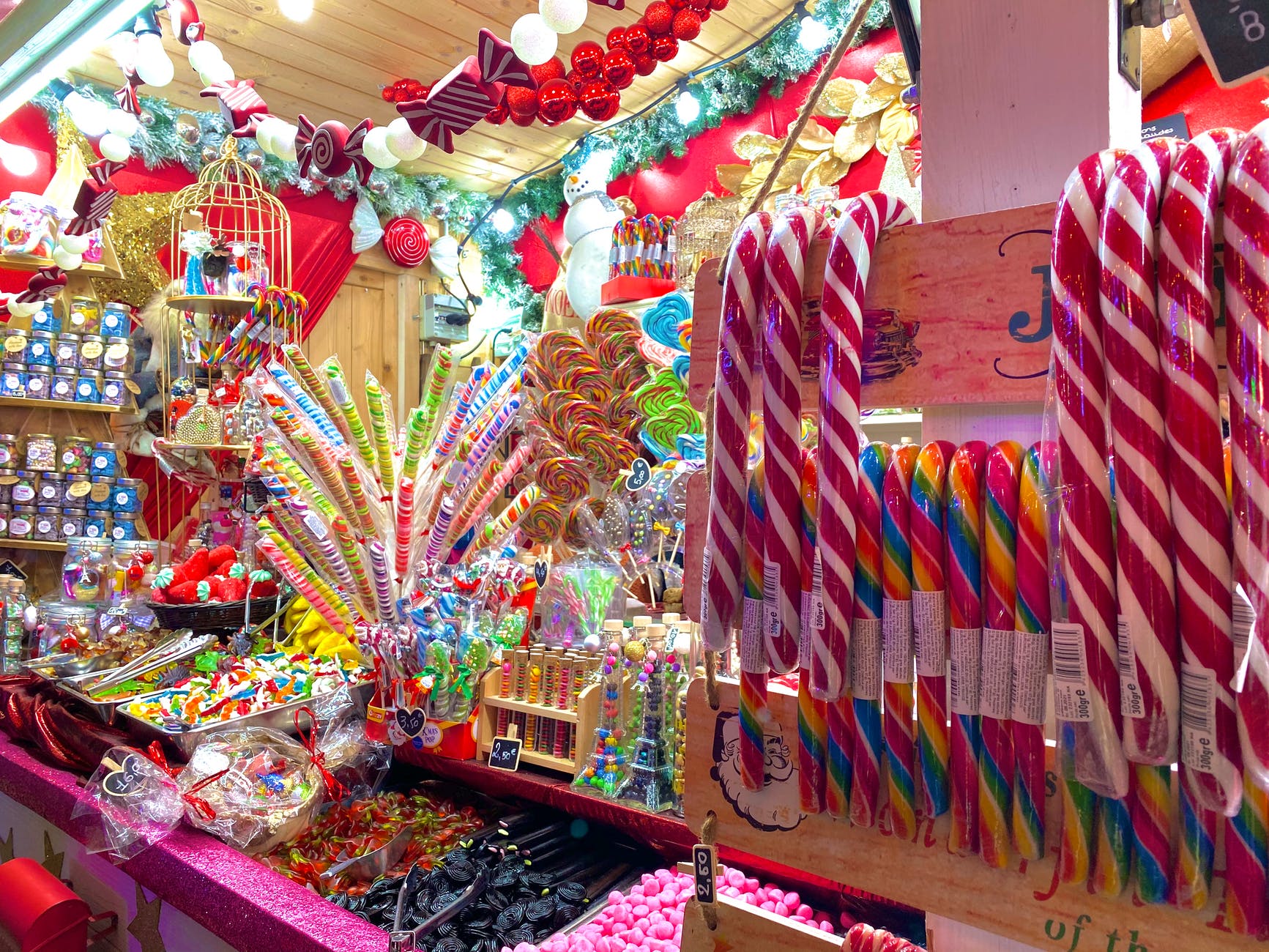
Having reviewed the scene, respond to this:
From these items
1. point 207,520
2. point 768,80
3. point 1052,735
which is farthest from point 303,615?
point 768,80

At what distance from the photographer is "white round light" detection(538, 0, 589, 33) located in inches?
89.3

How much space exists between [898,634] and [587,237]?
12.4ft

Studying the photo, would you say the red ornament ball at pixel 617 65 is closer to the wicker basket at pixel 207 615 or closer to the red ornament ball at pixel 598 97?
the red ornament ball at pixel 598 97

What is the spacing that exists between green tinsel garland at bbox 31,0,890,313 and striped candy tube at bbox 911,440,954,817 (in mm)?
2882

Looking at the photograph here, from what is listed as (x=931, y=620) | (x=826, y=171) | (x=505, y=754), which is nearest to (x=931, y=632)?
(x=931, y=620)

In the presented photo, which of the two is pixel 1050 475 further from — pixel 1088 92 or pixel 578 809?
pixel 578 809

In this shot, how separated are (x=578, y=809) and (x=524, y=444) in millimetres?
1052

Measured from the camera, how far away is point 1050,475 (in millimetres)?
594

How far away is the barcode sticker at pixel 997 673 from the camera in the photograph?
0.61m

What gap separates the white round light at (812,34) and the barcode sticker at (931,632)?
3.82 metres

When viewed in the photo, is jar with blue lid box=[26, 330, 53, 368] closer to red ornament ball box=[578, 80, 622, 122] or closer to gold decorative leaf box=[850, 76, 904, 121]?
red ornament ball box=[578, 80, 622, 122]

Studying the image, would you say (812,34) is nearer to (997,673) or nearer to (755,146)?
(755,146)

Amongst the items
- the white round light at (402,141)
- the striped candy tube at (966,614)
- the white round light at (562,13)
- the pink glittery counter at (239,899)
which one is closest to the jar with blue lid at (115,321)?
the white round light at (402,141)

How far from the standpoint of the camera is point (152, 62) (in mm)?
3078
